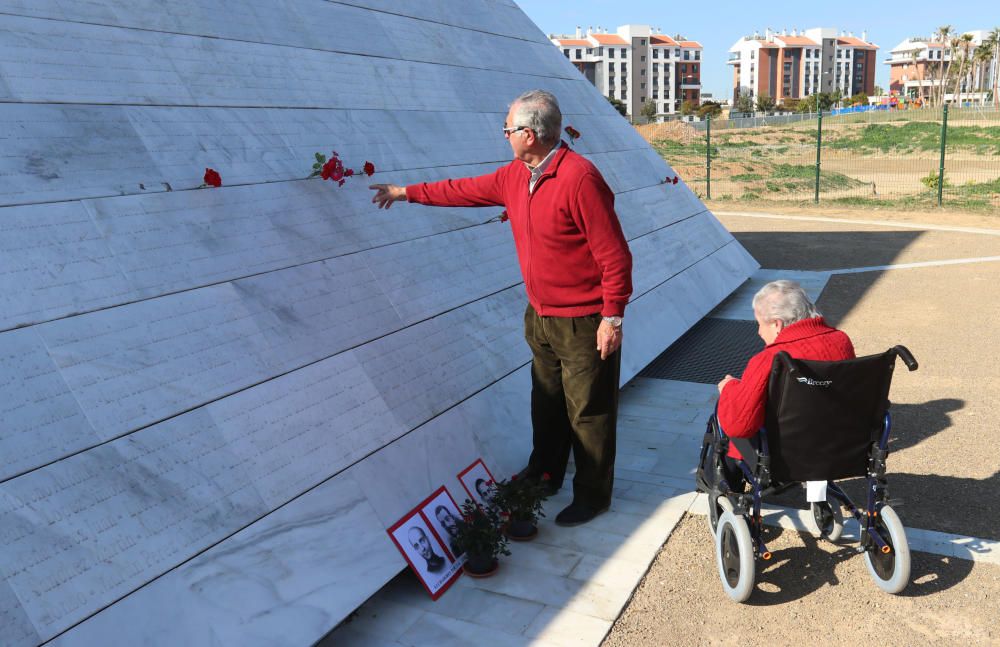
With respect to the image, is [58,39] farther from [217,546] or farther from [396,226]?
[217,546]

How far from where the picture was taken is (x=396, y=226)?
4.82 m

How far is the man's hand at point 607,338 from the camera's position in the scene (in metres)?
3.62

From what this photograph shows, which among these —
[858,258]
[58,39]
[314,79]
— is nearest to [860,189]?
[858,258]

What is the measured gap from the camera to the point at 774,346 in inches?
127

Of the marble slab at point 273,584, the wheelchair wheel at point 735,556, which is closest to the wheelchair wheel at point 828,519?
the wheelchair wheel at point 735,556

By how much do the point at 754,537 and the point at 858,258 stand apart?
29.8 ft

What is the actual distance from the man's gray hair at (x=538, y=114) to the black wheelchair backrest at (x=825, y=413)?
1.39m

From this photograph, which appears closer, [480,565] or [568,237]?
[480,565]

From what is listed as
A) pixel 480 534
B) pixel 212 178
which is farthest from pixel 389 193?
pixel 480 534

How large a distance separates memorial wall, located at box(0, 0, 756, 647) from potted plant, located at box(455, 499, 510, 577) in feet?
0.86

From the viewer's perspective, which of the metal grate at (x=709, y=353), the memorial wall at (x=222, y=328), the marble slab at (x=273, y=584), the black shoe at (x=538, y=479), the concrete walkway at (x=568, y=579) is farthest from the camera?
the metal grate at (x=709, y=353)

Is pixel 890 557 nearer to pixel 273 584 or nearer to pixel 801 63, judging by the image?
pixel 273 584

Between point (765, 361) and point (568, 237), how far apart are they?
102cm

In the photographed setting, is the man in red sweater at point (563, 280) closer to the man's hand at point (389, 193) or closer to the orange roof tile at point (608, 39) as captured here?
the man's hand at point (389, 193)
